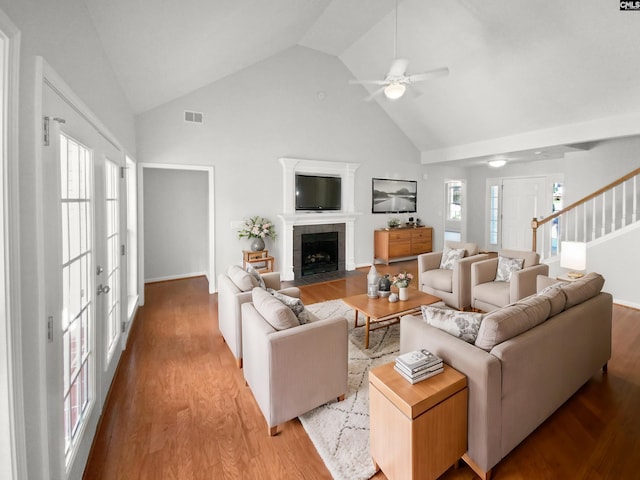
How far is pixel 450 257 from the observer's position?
444 centimetres

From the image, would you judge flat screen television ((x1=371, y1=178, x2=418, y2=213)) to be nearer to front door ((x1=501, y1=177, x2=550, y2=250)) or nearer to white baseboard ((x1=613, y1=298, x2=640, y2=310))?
front door ((x1=501, y1=177, x2=550, y2=250))

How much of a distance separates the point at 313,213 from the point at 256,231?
1.33m

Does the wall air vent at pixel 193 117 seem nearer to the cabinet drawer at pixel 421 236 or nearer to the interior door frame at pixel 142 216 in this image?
the interior door frame at pixel 142 216

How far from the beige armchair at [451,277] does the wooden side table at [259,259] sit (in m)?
2.49

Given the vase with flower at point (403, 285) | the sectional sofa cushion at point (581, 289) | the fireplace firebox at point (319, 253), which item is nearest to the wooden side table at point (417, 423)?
the sectional sofa cushion at point (581, 289)

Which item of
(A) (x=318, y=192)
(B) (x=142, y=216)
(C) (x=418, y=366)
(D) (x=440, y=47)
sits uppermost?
(D) (x=440, y=47)

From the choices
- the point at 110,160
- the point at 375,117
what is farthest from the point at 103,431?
the point at 375,117

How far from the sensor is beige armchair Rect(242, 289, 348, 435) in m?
1.94

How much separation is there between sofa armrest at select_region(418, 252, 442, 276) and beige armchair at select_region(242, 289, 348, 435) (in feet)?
8.81

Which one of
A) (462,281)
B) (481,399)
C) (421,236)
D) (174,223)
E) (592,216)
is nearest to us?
(481,399)

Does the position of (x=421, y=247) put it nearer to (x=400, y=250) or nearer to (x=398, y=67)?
(x=400, y=250)

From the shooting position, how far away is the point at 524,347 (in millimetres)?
1715

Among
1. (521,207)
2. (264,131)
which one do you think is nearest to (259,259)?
(264,131)

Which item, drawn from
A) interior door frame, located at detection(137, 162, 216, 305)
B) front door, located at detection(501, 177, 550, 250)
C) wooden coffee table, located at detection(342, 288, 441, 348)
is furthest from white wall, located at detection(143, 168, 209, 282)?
front door, located at detection(501, 177, 550, 250)
